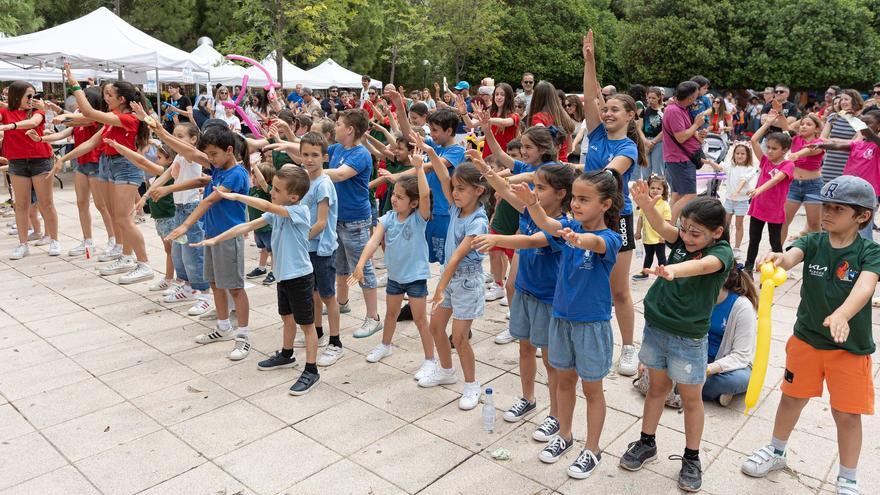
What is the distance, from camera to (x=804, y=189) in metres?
6.92

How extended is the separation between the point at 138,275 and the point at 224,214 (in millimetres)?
2611

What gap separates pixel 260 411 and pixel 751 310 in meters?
3.25

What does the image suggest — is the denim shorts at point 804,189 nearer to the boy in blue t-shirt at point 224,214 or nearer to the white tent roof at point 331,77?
the boy in blue t-shirt at point 224,214

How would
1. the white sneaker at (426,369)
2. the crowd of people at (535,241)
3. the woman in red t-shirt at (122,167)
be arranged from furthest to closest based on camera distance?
the woman in red t-shirt at (122,167) → the white sneaker at (426,369) → the crowd of people at (535,241)

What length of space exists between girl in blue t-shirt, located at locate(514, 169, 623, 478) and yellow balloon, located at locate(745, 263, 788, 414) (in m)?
0.69

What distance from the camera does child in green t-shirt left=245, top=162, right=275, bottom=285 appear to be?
6.02 m

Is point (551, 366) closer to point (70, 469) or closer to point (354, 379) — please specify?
point (354, 379)

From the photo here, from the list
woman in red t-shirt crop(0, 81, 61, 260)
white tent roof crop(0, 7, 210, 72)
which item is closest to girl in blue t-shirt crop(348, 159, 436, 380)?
woman in red t-shirt crop(0, 81, 61, 260)

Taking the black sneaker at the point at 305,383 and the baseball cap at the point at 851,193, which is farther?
the black sneaker at the point at 305,383

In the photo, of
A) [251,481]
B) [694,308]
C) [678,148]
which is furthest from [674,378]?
[678,148]

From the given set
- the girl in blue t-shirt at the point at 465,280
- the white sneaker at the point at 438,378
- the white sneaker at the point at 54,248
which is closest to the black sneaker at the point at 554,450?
the girl in blue t-shirt at the point at 465,280

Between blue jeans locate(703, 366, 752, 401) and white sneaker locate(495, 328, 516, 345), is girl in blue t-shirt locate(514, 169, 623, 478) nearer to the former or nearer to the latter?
blue jeans locate(703, 366, 752, 401)

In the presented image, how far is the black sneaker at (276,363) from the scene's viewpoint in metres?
4.77

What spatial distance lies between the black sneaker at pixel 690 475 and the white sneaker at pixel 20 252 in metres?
8.13
